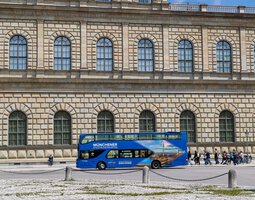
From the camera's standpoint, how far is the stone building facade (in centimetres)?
4666

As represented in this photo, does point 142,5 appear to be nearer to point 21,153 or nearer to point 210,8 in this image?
point 210,8

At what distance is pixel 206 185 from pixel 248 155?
24.0 meters

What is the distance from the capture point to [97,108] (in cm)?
4797

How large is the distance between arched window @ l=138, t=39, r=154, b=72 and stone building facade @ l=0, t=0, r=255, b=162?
1.12 feet

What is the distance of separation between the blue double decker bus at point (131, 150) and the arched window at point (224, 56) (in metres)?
11.8

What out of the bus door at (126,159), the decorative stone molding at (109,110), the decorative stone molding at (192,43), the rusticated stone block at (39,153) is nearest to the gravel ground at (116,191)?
the bus door at (126,159)

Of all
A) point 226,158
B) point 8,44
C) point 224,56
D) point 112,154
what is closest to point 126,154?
point 112,154

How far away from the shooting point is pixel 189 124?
164ft

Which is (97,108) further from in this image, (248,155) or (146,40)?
(248,155)

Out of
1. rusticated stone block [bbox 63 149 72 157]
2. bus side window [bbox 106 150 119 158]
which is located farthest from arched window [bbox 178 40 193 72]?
rusticated stone block [bbox 63 149 72 157]

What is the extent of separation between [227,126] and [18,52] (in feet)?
70.5

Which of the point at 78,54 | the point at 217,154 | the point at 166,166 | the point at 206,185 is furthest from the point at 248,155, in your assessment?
the point at 206,185

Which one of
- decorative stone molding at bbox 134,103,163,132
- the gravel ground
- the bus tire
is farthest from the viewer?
decorative stone molding at bbox 134,103,163,132

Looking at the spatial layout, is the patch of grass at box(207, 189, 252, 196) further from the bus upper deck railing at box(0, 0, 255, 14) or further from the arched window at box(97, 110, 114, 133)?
the bus upper deck railing at box(0, 0, 255, 14)
